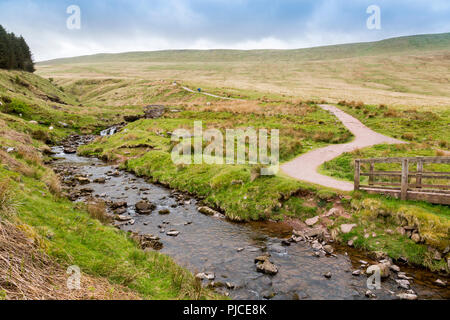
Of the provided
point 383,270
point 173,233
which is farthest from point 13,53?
point 383,270

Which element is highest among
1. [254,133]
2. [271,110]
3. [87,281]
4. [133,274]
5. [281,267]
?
[271,110]

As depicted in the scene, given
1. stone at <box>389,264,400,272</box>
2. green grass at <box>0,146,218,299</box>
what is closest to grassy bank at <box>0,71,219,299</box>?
green grass at <box>0,146,218,299</box>

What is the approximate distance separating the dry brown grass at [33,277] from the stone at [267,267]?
6.10 m

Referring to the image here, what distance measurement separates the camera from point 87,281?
721 centimetres

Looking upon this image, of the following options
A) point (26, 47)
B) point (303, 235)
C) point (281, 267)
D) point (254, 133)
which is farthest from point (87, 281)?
point (26, 47)

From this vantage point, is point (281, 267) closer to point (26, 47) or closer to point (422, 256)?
point (422, 256)

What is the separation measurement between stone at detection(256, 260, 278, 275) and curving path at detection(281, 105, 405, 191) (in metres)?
8.34

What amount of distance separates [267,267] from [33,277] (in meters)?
8.70

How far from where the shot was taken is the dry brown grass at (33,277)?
5770 millimetres

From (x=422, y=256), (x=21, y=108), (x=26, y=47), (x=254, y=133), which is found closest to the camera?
(x=422, y=256)

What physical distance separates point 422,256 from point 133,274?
40.2 feet

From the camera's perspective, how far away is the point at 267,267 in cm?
1174

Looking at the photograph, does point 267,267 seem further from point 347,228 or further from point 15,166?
point 15,166

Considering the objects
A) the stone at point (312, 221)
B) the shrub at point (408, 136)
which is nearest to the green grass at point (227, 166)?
the stone at point (312, 221)
